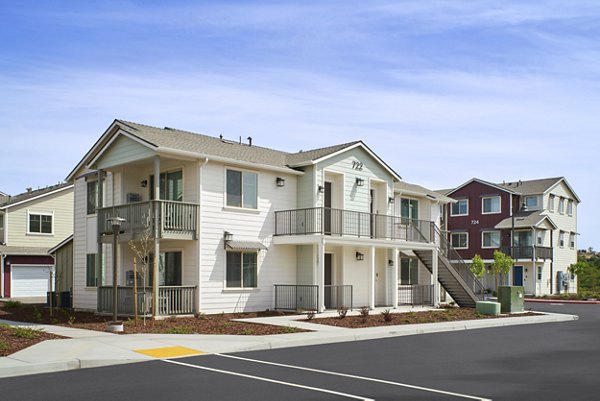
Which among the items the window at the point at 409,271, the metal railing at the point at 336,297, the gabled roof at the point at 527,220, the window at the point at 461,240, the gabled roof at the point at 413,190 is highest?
the gabled roof at the point at 413,190

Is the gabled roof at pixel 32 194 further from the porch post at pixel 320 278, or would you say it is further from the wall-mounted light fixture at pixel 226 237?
the porch post at pixel 320 278

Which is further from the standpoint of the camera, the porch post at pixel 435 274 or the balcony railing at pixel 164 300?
the porch post at pixel 435 274

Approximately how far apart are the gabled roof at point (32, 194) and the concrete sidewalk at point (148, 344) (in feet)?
76.5

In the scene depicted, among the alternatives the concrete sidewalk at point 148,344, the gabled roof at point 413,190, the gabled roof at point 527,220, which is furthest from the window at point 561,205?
the concrete sidewalk at point 148,344

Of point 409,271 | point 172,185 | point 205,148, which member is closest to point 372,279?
point 409,271

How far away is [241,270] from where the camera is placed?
973 inches

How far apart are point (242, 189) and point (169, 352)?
36.9 ft

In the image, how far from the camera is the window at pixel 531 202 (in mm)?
56312

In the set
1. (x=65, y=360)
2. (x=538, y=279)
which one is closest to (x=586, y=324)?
(x=65, y=360)

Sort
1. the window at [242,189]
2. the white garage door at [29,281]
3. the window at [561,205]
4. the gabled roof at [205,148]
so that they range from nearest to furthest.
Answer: the gabled roof at [205,148]
the window at [242,189]
the white garage door at [29,281]
the window at [561,205]

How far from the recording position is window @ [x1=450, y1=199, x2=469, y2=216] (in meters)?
58.2

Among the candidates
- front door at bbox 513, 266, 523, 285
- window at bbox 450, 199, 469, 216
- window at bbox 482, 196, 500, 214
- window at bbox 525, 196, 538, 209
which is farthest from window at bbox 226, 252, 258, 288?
window at bbox 525, 196, 538, 209

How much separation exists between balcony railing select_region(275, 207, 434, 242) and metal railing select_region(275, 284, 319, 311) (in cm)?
211

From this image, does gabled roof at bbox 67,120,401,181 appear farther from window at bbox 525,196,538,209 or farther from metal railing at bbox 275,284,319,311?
window at bbox 525,196,538,209
